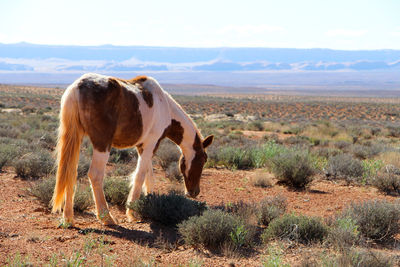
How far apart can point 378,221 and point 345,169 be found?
15.0 feet

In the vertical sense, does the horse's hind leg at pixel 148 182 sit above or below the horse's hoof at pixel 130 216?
above

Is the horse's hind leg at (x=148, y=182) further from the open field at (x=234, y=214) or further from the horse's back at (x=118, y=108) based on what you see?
the horse's back at (x=118, y=108)

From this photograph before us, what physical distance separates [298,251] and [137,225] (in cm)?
236

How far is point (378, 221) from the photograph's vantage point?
557cm

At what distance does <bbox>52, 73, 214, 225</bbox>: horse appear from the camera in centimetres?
558

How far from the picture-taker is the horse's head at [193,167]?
7.18 m

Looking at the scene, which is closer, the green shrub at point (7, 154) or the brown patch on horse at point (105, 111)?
the brown patch on horse at point (105, 111)

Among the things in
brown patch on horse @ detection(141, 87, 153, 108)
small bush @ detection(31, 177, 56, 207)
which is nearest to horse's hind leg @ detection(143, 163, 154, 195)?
brown patch on horse @ detection(141, 87, 153, 108)

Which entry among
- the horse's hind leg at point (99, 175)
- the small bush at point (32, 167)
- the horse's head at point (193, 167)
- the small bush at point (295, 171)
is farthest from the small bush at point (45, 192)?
the small bush at point (295, 171)

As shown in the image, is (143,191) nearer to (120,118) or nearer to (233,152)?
(120,118)

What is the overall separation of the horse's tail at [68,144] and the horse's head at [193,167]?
7.09 feet

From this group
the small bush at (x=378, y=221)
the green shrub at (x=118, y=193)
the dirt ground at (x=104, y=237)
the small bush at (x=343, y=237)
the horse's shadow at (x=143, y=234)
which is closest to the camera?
the dirt ground at (x=104, y=237)

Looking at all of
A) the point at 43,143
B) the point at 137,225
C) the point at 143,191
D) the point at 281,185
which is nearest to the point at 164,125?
the point at 143,191

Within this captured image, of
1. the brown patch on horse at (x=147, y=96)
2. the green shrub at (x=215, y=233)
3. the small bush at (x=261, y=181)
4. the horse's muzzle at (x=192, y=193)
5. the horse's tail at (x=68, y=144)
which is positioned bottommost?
the small bush at (x=261, y=181)
